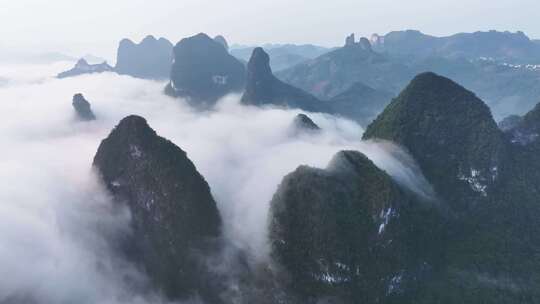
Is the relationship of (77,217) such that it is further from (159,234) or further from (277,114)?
(277,114)

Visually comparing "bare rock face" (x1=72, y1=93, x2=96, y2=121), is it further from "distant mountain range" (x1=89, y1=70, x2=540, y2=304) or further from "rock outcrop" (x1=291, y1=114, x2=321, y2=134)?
"distant mountain range" (x1=89, y1=70, x2=540, y2=304)

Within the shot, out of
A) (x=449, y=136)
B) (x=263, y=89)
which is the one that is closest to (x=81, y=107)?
(x=263, y=89)

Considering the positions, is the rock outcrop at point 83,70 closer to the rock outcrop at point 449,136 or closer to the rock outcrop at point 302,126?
the rock outcrop at point 302,126

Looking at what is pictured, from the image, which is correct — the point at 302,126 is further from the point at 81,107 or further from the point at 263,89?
the point at 81,107

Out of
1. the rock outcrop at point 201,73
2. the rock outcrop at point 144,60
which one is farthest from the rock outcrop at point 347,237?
the rock outcrop at point 144,60

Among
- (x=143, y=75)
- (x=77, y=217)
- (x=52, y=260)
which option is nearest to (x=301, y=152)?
(x=77, y=217)

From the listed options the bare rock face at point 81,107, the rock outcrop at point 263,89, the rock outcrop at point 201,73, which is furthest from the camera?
the rock outcrop at point 201,73
